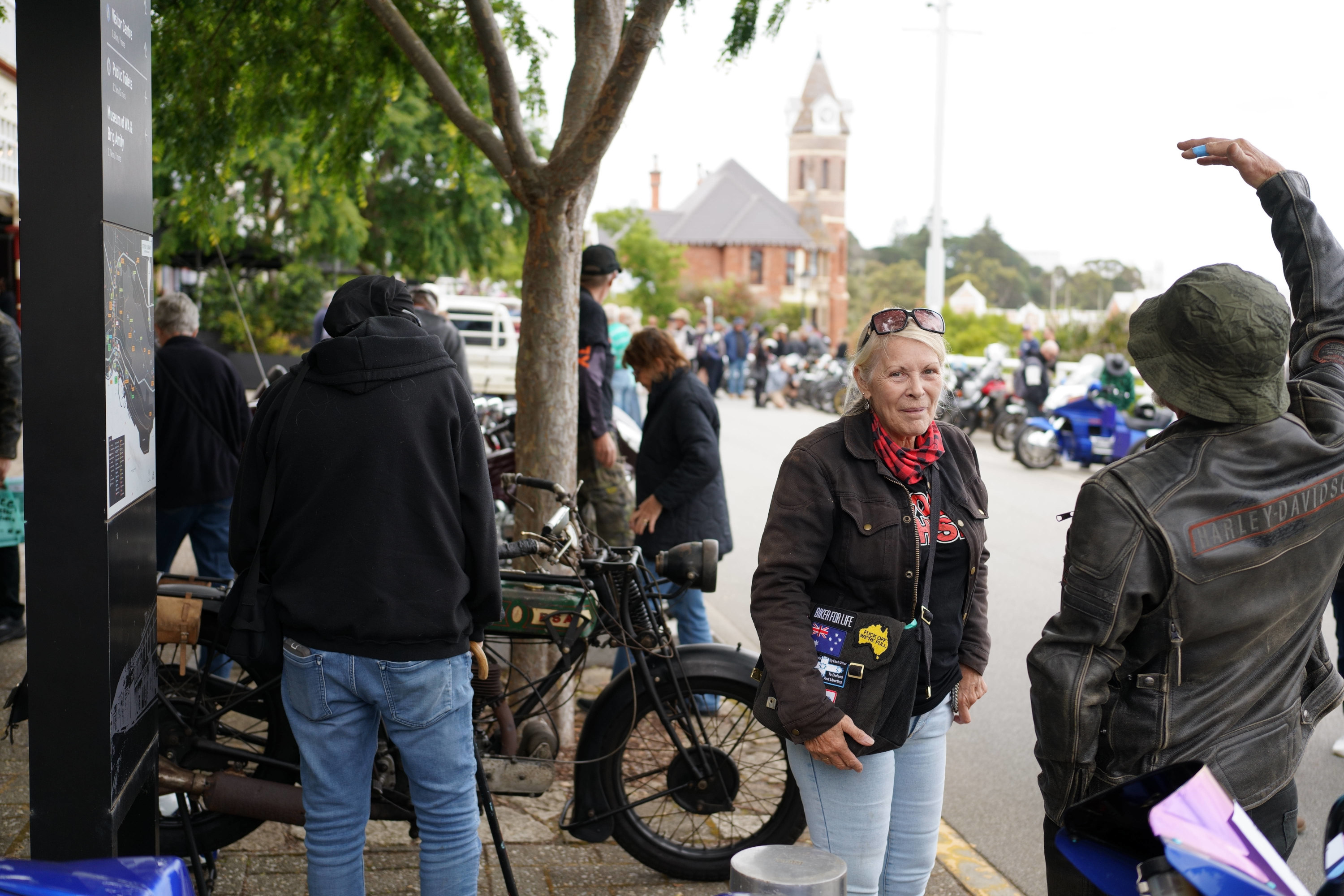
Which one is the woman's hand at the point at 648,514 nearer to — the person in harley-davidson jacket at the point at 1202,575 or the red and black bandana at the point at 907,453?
the red and black bandana at the point at 907,453

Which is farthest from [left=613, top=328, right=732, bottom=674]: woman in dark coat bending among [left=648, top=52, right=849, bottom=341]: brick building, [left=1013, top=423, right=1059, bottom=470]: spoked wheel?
[left=648, top=52, right=849, bottom=341]: brick building

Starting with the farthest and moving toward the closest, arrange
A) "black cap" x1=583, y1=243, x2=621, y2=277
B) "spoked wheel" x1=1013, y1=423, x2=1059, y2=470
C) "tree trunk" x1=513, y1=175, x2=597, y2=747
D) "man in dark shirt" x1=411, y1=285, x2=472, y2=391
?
1. "spoked wheel" x1=1013, y1=423, x2=1059, y2=470
2. "man in dark shirt" x1=411, y1=285, x2=472, y2=391
3. "black cap" x1=583, y1=243, x2=621, y2=277
4. "tree trunk" x1=513, y1=175, x2=597, y2=747

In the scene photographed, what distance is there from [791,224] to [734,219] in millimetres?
4254

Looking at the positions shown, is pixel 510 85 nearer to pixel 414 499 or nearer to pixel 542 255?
pixel 542 255

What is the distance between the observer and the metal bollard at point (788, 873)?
192 cm

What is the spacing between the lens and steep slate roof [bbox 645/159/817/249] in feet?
282

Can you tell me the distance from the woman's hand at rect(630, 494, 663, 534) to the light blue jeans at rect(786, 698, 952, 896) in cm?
272

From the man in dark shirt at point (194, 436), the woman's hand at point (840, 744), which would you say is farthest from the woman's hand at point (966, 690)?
the man in dark shirt at point (194, 436)

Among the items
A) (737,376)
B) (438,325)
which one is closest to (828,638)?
(438,325)

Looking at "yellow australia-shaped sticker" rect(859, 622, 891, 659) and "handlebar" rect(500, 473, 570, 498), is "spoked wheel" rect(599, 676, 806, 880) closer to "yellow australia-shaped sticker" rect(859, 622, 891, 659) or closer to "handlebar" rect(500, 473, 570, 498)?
"handlebar" rect(500, 473, 570, 498)

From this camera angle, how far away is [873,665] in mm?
2506

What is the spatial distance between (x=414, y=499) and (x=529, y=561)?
2327 mm

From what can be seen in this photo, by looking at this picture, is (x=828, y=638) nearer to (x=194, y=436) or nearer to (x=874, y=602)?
(x=874, y=602)

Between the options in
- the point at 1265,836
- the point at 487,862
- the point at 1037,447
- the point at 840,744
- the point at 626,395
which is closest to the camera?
the point at 1265,836
